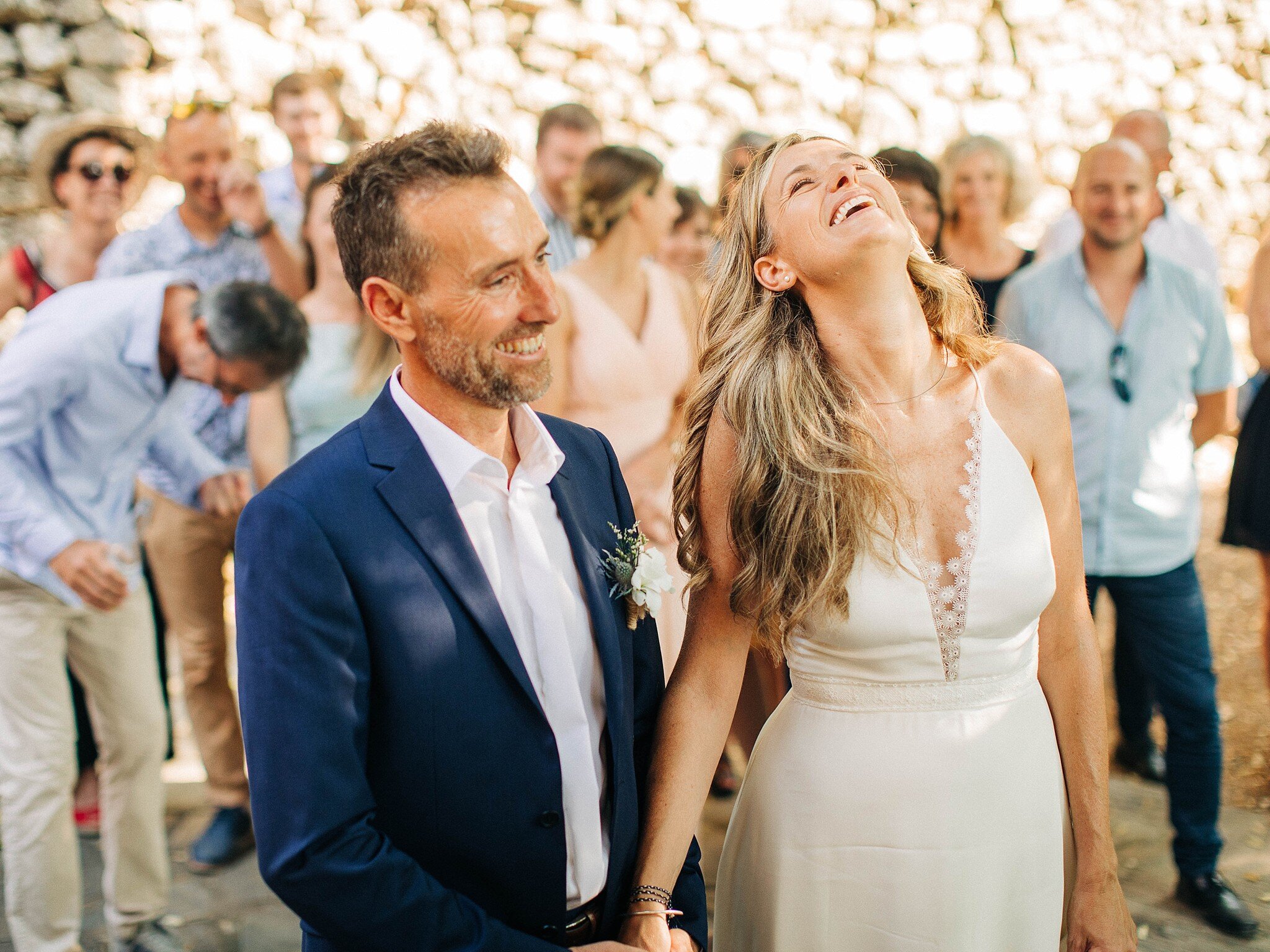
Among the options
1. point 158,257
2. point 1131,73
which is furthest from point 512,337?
point 1131,73

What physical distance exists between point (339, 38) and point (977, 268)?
534cm

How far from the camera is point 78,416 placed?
9.16 feet

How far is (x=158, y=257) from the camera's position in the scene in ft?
12.9

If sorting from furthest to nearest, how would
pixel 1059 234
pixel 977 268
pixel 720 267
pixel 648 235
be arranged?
pixel 1059 234 → pixel 977 268 → pixel 648 235 → pixel 720 267

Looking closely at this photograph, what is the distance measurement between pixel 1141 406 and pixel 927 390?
1.70m

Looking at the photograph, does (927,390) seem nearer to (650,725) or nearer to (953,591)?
(953,591)

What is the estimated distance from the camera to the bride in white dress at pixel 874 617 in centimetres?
176

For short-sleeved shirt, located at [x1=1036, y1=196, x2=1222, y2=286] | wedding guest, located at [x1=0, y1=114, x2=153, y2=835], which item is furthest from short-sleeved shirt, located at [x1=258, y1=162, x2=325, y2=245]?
short-sleeved shirt, located at [x1=1036, y1=196, x2=1222, y2=286]

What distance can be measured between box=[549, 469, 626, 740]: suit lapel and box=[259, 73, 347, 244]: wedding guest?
337 cm

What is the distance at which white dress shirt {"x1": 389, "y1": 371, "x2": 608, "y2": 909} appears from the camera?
5.02 feet

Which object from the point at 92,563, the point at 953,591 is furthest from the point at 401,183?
the point at 92,563

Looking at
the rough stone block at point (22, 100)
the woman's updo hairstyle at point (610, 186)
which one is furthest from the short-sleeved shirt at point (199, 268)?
the rough stone block at point (22, 100)

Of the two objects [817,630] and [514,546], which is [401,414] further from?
[817,630]

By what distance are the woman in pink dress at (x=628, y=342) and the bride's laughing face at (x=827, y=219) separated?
5.11 ft
